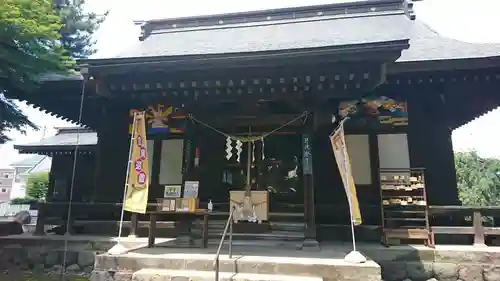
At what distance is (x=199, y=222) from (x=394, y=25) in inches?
288

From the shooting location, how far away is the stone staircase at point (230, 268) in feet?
14.6

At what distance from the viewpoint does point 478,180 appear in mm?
22984

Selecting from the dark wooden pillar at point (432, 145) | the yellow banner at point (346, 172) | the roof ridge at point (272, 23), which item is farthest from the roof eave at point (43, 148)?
the dark wooden pillar at point (432, 145)

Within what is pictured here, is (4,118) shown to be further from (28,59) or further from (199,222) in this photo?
(199,222)

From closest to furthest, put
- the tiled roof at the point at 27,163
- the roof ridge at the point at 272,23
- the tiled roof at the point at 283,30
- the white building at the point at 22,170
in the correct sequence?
the tiled roof at the point at 283,30
the roof ridge at the point at 272,23
the white building at the point at 22,170
the tiled roof at the point at 27,163

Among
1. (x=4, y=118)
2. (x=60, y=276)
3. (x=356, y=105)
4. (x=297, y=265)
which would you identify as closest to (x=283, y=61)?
(x=356, y=105)

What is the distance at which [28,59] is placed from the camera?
681 cm

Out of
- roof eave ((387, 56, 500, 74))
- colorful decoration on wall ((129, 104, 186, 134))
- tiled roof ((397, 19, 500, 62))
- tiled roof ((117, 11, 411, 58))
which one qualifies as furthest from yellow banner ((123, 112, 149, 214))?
tiled roof ((397, 19, 500, 62))

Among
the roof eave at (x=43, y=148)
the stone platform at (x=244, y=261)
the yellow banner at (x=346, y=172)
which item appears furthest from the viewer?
the roof eave at (x=43, y=148)

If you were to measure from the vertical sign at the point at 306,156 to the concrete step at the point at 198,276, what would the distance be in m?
2.26

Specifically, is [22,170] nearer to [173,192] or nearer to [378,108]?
[173,192]

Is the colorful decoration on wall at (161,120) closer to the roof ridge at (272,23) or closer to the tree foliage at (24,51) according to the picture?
the tree foliage at (24,51)

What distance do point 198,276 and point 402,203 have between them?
4.24 metres

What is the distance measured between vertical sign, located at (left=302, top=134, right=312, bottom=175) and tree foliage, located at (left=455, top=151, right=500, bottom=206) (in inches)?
773
